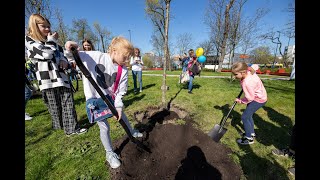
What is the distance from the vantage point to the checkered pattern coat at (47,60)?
8.08 feet

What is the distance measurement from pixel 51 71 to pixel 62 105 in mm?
797

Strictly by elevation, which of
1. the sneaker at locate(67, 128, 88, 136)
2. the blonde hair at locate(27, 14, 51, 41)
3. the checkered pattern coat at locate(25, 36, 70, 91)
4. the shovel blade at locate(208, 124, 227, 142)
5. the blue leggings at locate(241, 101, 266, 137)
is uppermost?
the blonde hair at locate(27, 14, 51, 41)

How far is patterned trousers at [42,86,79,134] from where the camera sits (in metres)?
3.01

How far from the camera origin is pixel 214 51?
40688 millimetres

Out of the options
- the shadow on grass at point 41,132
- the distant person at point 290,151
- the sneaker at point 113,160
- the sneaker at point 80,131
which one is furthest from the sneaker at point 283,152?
the shadow on grass at point 41,132

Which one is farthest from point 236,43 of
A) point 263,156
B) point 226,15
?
point 263,156

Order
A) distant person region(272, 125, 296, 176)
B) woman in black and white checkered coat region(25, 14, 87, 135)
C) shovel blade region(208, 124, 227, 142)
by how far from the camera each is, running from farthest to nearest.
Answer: shovel blade region(208, 124, 227, 142)
distant person region(272, 125, 296, 176)
woman in black and white checkered coat region(25, 14, 87, 135)

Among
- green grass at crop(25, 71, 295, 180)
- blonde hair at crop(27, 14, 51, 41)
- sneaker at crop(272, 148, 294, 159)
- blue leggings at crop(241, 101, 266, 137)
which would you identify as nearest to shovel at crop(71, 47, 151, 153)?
green grass at crop(25, 71, 295, 180)

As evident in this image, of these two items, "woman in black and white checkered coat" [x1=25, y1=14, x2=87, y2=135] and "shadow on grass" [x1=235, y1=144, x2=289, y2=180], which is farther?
"woman in black and white checkered coat" [x1=25, y1=14, x2=87, y2=135]

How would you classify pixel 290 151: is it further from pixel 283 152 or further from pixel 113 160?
pixel 113 160

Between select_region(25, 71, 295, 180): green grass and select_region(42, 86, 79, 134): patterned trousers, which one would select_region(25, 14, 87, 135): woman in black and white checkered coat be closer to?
select_region(42, 86, 79, 134): patterned trousers

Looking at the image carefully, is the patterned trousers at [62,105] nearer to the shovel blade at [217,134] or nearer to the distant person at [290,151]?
the shovel blade at [217,134]

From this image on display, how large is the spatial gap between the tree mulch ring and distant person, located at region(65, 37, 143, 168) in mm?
308
